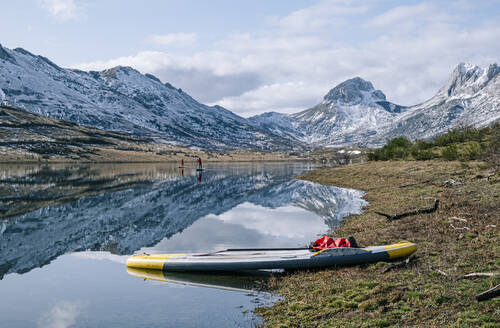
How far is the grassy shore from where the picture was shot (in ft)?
44.7

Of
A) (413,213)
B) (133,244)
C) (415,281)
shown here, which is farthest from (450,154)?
(415,281)

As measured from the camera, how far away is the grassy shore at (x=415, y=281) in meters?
13.6

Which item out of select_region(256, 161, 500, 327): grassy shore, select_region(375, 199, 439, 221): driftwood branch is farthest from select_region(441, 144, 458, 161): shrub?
select_region(375, 199, 439, 221): driftwood branch

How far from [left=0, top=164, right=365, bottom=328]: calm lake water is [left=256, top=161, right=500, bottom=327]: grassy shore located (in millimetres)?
2292

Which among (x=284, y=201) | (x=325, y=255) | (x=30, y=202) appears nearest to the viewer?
(x=325, y=255)

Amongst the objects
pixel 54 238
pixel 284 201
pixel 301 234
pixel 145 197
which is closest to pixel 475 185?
pixel 301 234

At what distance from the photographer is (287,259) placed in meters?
21.8

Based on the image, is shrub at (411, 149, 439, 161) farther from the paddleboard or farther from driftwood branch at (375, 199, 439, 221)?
the paddleboard

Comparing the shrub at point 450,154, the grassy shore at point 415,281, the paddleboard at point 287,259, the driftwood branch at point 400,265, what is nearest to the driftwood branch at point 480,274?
the grassy shore at point 415,281

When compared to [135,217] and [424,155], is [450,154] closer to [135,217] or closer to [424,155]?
[424,155]

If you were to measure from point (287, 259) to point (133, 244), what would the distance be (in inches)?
684

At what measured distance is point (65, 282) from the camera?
76.3 feet

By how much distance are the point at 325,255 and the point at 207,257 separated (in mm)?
7076

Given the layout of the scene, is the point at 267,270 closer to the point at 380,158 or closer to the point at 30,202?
the point at 30,202
